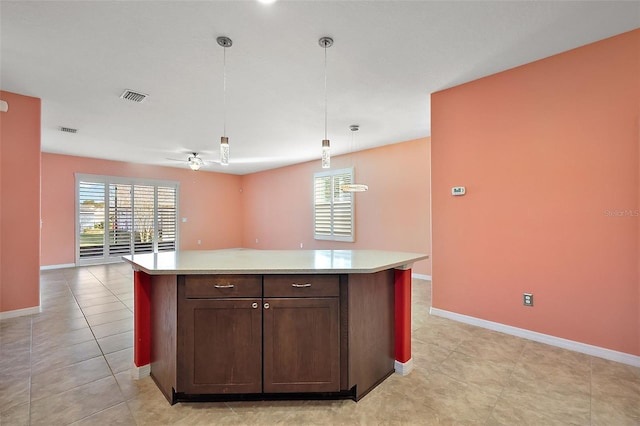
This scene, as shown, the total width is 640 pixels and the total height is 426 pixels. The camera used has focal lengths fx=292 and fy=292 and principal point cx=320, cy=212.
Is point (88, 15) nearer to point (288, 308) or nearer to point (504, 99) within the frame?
point (288, 308)

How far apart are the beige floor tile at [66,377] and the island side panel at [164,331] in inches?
19.5

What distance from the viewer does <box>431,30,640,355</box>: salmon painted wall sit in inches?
94.8

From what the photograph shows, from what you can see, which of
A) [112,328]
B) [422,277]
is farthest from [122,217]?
[422,277]

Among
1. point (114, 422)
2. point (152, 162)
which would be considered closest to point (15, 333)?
point (114, 422)

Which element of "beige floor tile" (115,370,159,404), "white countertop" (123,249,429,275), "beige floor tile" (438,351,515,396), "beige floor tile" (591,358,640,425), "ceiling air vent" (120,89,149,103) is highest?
"ceiling air vent" (120,89,149,103)

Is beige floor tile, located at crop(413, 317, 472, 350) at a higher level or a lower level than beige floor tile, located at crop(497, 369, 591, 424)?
lower

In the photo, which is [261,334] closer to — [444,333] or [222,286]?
[222,286]

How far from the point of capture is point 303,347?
1865 mm

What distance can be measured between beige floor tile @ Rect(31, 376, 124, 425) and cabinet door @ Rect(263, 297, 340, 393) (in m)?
1.08

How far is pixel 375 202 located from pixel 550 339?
12.8 ft

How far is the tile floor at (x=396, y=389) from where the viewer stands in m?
1.75

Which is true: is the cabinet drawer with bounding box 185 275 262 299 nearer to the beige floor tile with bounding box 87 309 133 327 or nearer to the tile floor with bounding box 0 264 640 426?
the tile floor with bounding box 0 264 640 426

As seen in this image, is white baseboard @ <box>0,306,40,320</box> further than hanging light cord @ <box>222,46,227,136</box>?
Yes

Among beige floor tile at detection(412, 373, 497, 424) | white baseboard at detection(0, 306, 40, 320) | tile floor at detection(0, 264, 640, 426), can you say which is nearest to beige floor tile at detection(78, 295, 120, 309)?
white baseboard at detection(0, 306, 40, 320)
